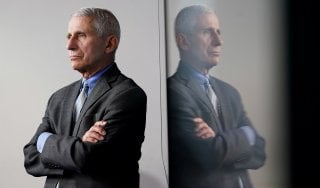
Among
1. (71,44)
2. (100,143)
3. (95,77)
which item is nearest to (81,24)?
(71,44)

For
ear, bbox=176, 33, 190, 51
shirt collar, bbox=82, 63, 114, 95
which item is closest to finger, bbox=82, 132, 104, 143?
shirt collar, bbox=82, 63, 114, 95

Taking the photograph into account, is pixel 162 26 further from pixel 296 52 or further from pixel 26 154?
pixel 296 52

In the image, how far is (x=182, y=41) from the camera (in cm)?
149

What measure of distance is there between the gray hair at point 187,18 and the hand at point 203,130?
401 millimetres

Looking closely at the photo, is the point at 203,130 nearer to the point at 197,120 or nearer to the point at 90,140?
the point at 197,120

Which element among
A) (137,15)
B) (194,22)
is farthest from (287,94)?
(137,15)

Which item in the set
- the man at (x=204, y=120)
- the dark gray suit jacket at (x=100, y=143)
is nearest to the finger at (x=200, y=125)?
the man at (x=204, y=120)

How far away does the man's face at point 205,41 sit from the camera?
113cm

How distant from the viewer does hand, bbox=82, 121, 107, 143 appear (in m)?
1.55

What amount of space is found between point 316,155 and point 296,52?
19 cm

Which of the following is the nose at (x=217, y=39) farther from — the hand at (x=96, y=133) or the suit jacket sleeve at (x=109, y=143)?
the hand at (x=96, y=133)

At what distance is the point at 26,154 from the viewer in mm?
1718

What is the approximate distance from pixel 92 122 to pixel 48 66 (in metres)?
0.43

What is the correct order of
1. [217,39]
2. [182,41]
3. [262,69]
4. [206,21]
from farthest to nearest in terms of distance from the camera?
[182,41]
[206,21]
[217,39]
[262,69]
